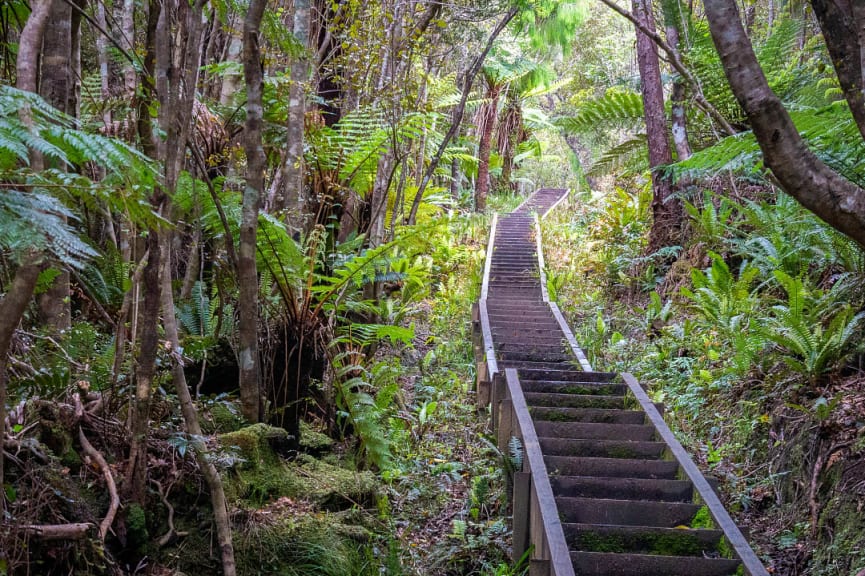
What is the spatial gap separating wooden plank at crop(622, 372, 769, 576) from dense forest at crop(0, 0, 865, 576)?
678 millimetres

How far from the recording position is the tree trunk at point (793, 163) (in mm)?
2811

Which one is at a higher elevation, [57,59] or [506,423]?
[57,59]

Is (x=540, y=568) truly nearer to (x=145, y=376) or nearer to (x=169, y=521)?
(x=169, y=521)

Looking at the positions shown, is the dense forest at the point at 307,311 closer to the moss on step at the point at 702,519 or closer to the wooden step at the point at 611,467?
the wooden step at the point at 611,467

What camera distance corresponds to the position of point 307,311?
16.5ft

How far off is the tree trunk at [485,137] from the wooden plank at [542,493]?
16.6m

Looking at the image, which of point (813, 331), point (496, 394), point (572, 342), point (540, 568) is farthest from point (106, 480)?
point (572, 342)

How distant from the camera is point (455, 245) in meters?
18.1

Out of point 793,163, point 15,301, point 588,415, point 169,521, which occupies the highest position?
point 793,163

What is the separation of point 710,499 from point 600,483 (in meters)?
0.81

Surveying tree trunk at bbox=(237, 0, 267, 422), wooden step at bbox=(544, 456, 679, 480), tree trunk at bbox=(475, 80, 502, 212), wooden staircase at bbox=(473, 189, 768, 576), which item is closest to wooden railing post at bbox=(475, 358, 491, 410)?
wooden staircase at bbox=(473, 189, 768, 576)

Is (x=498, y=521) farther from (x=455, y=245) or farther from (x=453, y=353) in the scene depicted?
(x=455, y=245)

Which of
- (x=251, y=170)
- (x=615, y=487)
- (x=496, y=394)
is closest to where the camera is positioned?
(x=251, y=170)

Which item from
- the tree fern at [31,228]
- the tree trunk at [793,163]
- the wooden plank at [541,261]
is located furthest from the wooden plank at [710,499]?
the wooden plank at [541,261]
